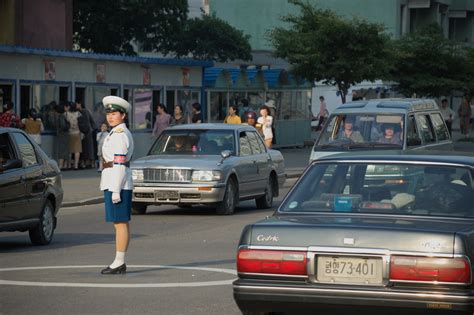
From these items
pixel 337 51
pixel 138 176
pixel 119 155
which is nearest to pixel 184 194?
pixel 138 176

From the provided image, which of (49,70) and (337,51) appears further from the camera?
(337,51)

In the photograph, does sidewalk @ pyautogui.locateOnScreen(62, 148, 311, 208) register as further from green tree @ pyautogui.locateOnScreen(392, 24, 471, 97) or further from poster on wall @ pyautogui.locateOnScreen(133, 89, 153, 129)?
green tree @ pyautogui.locateOnScreen(392, 24, 471, 97)

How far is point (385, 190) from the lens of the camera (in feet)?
29.1

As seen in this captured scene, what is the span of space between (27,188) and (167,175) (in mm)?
4924

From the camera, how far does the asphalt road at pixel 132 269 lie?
1023cm

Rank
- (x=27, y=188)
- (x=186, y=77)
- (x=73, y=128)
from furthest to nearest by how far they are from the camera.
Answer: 1. (x=186, y=77)
2. (x=73, y=128)
3. (x=27, y=188)

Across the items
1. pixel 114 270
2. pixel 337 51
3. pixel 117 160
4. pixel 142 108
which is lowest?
pixel 114 270

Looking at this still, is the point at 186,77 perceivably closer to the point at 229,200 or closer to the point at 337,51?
the point at 337,51

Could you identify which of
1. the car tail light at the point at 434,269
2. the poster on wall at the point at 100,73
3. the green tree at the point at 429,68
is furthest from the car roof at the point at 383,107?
the green tree at the point at 429,68

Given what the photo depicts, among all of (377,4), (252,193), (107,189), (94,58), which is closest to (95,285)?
(107,189)

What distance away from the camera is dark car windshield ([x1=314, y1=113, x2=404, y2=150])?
63.0ft

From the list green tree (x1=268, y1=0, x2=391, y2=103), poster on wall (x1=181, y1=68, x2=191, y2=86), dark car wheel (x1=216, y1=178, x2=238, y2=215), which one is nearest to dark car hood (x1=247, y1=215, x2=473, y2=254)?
dark car wheel (x1=216, y1=178, x2=238, y2=215)

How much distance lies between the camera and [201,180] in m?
19.4

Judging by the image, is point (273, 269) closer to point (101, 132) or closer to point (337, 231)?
point (337, 231)
